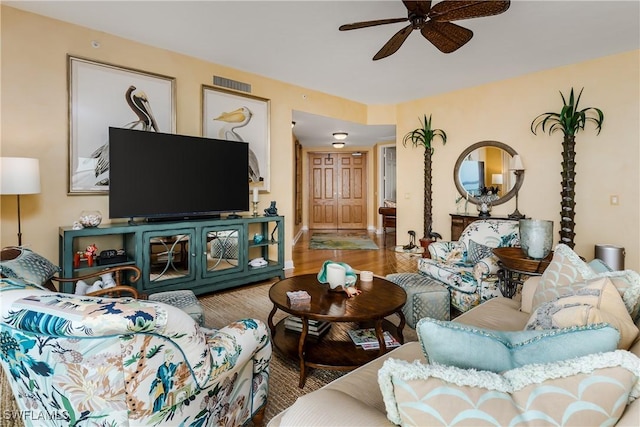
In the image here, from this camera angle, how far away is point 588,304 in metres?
1.14

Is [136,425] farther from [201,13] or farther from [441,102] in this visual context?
[441,102]

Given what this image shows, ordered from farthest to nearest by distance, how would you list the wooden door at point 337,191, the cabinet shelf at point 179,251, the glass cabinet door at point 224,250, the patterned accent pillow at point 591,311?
1. the wooden door at point 337,191
2. the glass cabinet door at point 224,250
3. the cabinet shelf at point 179,251
4. the patterned accent pillow at point 591,311

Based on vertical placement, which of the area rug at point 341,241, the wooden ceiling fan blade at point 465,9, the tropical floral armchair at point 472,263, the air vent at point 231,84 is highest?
the air vent at point 231,84

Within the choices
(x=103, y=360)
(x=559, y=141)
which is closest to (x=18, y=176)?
(x=103, y=360)

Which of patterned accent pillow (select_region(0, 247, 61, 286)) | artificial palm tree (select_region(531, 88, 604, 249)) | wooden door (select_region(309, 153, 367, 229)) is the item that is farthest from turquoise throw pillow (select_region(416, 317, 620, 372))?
wooden door (select_region(309, 153, 367, 229))

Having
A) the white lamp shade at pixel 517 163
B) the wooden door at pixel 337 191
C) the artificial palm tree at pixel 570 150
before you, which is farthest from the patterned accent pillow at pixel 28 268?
the wooden door at pixel 337 191

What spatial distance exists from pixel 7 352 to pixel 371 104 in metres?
6.04

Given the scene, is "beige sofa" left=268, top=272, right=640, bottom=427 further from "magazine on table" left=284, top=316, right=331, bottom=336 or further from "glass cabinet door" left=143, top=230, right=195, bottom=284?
"glass cabinet door" left=143, top=230, right=195, bottom=284

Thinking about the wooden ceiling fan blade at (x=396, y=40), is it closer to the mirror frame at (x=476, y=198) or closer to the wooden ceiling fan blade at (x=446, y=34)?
the wooden ceiling fan blade at (x=446, y=34)

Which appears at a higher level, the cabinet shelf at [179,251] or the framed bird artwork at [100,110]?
the framed bird artwork at [100,110]

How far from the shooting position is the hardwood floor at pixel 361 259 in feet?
16.3

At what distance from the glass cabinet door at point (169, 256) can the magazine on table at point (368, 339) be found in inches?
77.7

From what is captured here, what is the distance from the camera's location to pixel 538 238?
2.26 metres

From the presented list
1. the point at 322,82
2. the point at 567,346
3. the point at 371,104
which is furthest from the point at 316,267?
the point at 567,346
